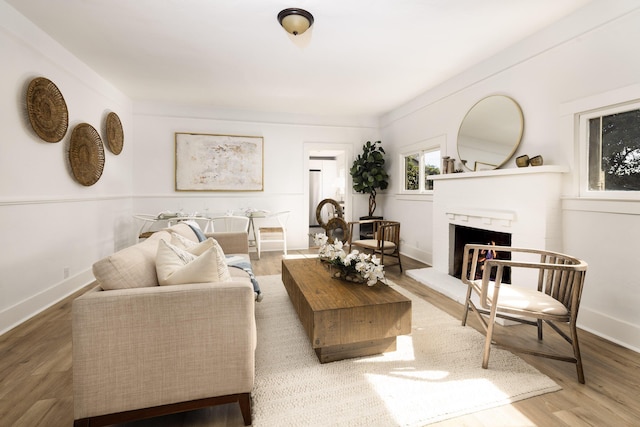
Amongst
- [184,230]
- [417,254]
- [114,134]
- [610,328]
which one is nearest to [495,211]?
[610,328]

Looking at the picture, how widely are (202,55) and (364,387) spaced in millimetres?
3593

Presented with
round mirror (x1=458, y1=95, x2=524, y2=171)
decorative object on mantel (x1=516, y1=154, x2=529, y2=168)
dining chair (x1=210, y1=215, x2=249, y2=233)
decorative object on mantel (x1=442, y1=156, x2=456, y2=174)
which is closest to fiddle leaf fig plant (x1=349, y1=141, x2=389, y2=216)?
decorative object on mantel (x1=442, y1=156, x2=456, y2=174)

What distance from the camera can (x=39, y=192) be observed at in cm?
292

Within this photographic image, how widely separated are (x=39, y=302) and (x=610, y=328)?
4.77 meters

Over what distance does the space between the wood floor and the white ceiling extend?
104 inches

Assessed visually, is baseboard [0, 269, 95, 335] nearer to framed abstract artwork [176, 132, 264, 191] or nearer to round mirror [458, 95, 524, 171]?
framed abstract artwork [176, 132, 264, 191]

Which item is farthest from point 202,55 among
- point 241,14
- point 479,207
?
point 479,207

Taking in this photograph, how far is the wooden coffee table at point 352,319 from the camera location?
6.23 feet

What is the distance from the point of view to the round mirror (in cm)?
325

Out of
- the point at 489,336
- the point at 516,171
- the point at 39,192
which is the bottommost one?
the point at 489,336

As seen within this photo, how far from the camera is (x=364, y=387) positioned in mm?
1760

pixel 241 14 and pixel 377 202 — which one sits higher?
pixel 241 14

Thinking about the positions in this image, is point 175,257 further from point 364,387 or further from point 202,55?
point 202,55

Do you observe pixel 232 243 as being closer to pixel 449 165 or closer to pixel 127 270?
pixel 127 270
